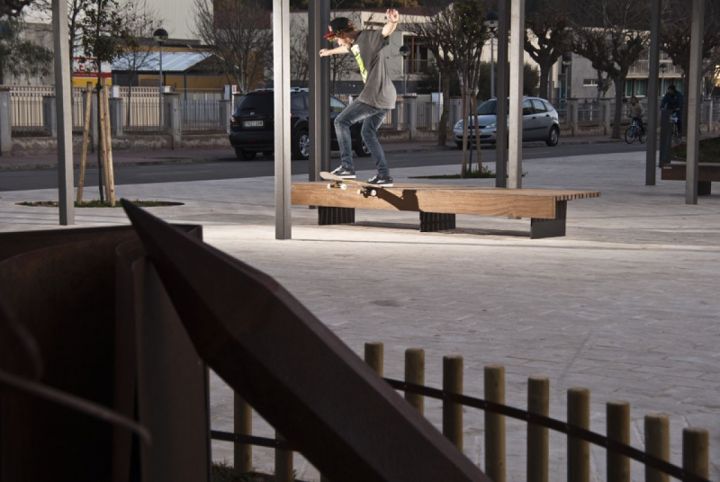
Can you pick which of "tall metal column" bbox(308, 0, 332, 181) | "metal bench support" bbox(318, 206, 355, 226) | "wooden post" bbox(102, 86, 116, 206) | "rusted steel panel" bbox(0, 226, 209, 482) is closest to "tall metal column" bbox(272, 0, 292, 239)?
"metal bench support" bbox(318, 206, 355, 226)

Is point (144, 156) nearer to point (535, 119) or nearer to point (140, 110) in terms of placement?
point (140, 110)

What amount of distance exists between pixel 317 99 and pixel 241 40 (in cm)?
4291

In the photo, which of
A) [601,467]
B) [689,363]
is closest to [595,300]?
[689,363]

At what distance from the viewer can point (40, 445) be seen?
2906mm

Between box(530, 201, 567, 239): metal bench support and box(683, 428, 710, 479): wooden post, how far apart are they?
11035 mm

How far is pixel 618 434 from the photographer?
13.6 feet

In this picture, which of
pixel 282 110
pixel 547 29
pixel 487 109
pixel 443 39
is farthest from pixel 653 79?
pixel 547 29

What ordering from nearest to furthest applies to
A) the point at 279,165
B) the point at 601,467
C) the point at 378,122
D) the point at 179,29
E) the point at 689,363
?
the point at 601,467 < the point at 689,363 < the point at 279,165 < the point at 378,122 < the point at 179,29

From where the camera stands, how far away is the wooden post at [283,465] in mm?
5023

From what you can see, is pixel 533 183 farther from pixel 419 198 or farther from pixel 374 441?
pixel 374 441

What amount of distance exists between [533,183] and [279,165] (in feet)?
37.6

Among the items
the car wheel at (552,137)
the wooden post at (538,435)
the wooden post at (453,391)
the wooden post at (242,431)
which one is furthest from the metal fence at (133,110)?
the wooden post at (538,435)

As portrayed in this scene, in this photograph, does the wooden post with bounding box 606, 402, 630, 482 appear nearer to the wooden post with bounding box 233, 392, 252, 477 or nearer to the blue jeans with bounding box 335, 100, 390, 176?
the wooden post with bounding box 233, 392, 252, 477

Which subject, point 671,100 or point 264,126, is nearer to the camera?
point 264,126
